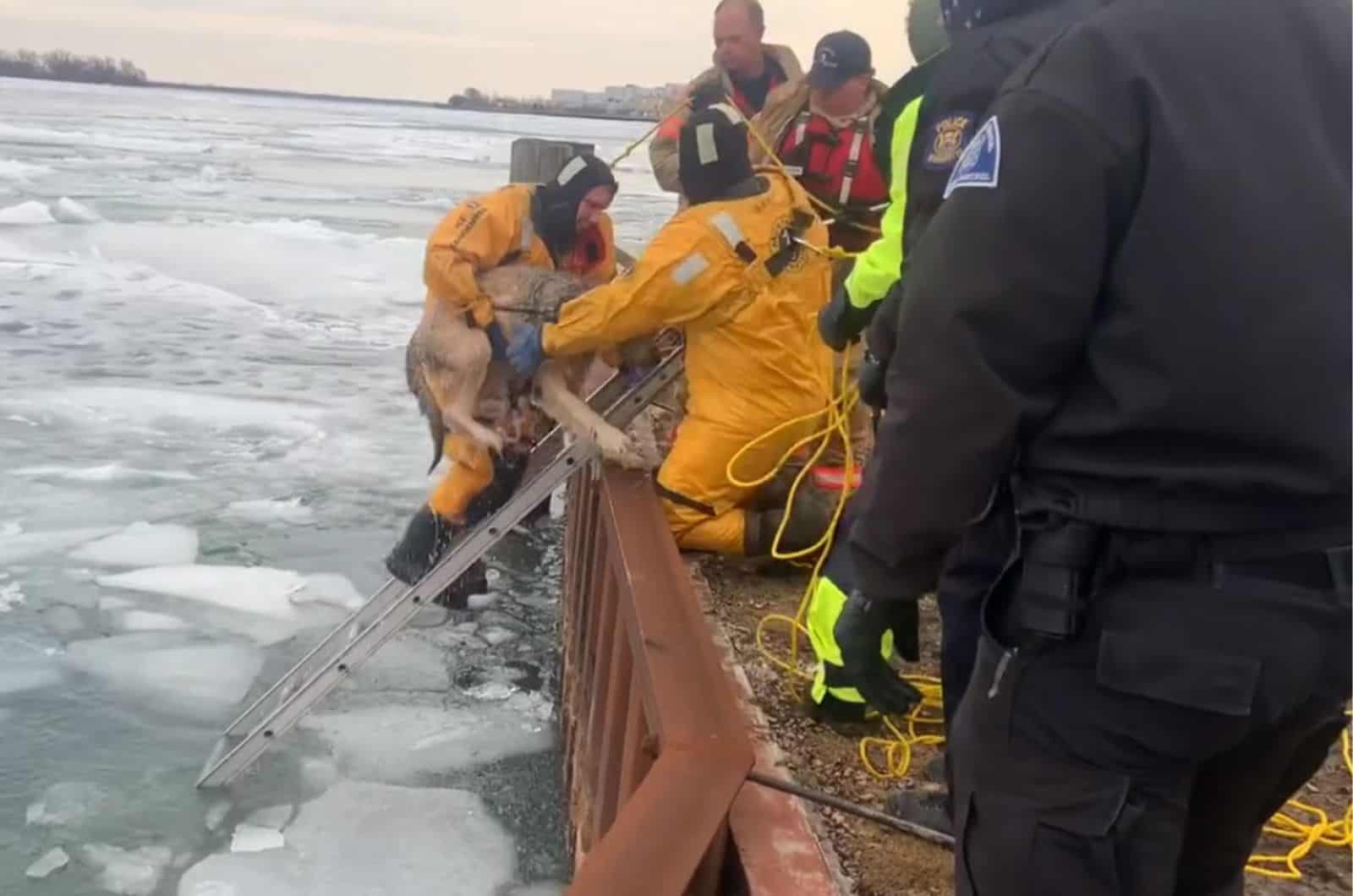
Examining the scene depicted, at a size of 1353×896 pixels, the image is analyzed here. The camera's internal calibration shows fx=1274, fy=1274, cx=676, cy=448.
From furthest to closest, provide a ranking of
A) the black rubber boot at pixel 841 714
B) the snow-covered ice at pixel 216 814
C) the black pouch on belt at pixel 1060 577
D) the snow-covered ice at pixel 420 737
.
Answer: the snow-covered ice at pixel 420 737
the snow-covered ice at pixel 216 814
the black rubber boot at pixel 841 714
the black pouch on belt at pixel 1060 577

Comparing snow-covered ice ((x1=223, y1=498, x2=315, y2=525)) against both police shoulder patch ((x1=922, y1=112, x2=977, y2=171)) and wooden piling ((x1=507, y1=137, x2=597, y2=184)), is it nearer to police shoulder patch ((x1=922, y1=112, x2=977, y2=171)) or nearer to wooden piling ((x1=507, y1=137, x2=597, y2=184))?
wooden piling ((x1=507, y1=137, x2=597, y2=184))

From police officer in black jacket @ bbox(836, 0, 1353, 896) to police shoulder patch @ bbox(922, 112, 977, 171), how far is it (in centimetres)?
57

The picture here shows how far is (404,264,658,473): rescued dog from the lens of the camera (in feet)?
14.7

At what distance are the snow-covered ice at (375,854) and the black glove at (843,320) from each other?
7.33 ft

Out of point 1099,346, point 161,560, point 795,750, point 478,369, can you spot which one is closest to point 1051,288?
point 1099,346

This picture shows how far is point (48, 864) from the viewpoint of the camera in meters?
4.21

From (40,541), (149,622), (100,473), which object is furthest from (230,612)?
(100,473)

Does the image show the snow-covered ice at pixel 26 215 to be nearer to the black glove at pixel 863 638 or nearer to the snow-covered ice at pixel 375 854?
the snow-covered ice at pixel 375 854

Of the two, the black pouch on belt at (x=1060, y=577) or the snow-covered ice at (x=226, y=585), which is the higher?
the black pouch on belt at (x=1060, y=577)

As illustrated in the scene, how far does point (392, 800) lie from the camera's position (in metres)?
4.74

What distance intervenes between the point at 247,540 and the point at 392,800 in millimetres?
2964

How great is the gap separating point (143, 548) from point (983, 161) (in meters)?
6.35

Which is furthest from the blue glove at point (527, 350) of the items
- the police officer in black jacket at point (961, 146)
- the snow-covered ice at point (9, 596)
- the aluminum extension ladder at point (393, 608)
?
the snow-covered ice at point (9, 596)

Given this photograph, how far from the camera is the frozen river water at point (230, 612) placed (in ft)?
14.6
